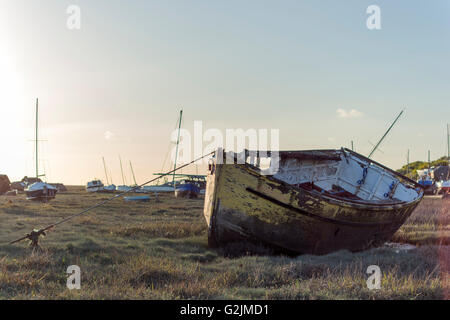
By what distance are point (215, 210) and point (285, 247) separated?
2.03 metres

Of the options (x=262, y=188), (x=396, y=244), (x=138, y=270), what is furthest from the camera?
(x=396, y=244)

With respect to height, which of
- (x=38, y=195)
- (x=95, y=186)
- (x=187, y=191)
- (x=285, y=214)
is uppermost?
(x=285, y=214)

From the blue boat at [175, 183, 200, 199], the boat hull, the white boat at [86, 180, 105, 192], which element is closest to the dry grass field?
the boat hull

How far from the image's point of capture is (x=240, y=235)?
34.8 feet

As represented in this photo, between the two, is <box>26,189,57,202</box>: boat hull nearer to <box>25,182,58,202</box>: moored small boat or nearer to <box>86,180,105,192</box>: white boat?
<box>25,182,58,202</box>: moored small boat

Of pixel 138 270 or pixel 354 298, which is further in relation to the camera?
pixel 138 270

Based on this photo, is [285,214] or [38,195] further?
[38,195]

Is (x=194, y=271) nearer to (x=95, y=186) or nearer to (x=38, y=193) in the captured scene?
(x=38, y=193)

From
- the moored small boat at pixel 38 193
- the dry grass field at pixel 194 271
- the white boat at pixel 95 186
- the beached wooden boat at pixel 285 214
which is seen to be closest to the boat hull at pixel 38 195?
the moored small boat at pixel 38 193

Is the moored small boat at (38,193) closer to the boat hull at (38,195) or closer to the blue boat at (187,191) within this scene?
the boat hull at (38,195)

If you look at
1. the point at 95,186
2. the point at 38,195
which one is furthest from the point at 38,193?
the point at 95,186

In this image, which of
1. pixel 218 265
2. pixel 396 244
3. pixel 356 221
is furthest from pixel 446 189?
pixel 218 265
